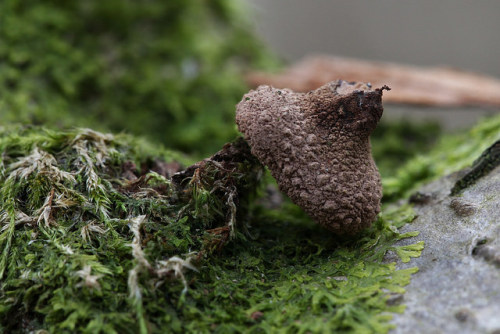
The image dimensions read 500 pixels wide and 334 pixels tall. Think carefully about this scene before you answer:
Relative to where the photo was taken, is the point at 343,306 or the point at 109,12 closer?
the point at 343,306

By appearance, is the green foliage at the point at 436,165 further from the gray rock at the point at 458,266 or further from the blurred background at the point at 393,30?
the blurred background at the point at 393,30

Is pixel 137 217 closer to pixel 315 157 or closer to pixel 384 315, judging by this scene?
pixel 315 157

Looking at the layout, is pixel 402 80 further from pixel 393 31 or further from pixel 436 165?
pixel 393 31

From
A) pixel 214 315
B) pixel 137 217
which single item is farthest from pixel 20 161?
pixel 214 315

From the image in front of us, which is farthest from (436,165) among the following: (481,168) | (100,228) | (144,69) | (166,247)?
(144,69)

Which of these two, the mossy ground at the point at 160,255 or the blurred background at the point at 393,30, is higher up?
the blurred background at the point at 393,30

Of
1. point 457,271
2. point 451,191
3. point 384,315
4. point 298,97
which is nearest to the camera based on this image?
point 384,315

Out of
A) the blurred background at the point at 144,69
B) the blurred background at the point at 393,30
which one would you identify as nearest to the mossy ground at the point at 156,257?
the blurred background at the point at 144,69
